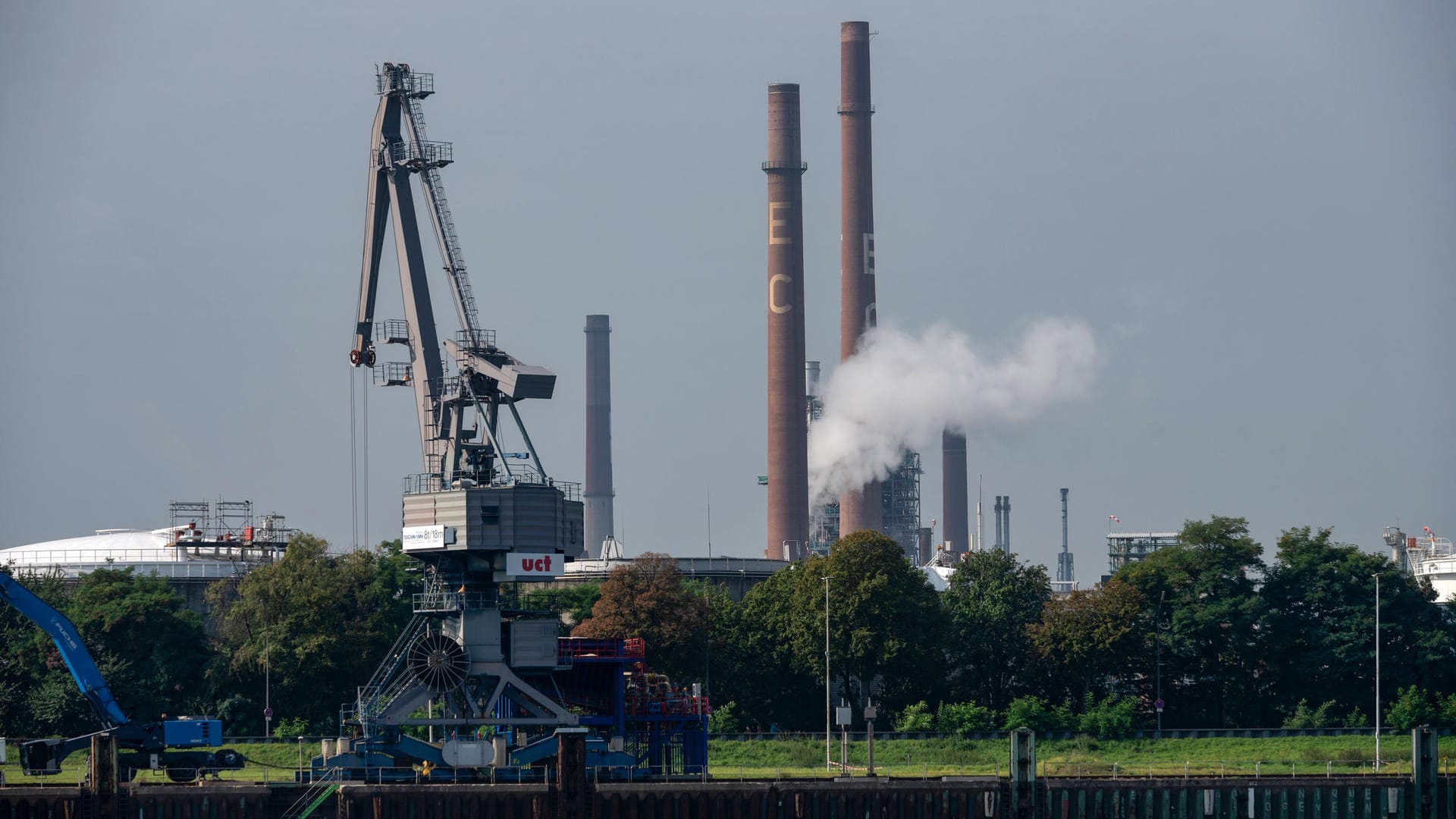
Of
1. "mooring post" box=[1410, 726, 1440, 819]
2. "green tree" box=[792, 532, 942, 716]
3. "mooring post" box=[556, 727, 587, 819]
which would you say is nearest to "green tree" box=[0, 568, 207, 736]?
"green tree" box=[792, 532, 942, 716]

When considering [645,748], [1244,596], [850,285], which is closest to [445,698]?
[645,748]

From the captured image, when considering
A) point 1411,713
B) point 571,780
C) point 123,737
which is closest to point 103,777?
point 123,737

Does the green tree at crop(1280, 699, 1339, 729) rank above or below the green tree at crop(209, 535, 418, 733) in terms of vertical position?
below

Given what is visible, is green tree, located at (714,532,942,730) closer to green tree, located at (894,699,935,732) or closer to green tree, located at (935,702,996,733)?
green tree, located at (894,699,935,732)

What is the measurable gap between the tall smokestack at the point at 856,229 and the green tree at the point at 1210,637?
55.6 meters

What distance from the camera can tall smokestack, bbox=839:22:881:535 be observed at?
17400cm

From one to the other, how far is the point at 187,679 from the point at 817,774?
40.1 m

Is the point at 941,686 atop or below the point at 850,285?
below

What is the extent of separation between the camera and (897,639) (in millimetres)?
113062

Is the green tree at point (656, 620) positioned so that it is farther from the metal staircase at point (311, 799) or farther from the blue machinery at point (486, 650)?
the metal staircase at point (311, 799)

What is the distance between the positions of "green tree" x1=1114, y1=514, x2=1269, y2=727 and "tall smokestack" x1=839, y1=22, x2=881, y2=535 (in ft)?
183

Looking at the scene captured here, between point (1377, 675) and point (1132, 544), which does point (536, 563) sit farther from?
point (1132, 544)

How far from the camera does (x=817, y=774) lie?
85.1 meters

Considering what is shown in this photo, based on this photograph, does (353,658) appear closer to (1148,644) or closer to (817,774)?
(817,774)
